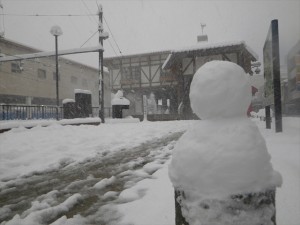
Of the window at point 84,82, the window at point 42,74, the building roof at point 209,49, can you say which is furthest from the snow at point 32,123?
the window at point 84,82

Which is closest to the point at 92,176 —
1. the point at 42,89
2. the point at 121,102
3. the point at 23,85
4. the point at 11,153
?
the point at 11,153

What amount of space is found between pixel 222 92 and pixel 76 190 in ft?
7.36

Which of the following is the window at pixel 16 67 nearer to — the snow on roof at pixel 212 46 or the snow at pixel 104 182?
the snow on roof at pixel 212 46

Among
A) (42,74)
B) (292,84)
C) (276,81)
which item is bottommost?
(276,81)

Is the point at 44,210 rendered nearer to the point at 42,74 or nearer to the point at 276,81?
the point at 276,81

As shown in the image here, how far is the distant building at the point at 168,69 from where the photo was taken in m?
14.9

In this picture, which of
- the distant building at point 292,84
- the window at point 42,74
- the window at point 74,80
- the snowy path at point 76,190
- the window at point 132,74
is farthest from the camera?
the distant building at point 292,84

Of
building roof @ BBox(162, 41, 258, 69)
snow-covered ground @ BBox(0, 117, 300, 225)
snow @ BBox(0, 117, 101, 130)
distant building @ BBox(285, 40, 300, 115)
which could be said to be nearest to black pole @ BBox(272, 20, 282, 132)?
snow-covered ground @ BBox(0, 117, 300, 225)

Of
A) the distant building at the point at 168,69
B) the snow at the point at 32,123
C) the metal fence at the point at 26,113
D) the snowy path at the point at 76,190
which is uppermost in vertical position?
the distant building at the point at 168,69

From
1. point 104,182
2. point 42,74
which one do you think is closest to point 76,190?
point 104,182

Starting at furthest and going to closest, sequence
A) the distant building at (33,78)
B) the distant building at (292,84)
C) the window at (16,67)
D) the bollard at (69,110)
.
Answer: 1. the distant building at (292,84)
2. the window at (16,67)
3. the distant building at (33,78)
4. the bollard at (69,110)

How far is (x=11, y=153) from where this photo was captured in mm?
4652

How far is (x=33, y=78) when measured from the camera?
22.3m

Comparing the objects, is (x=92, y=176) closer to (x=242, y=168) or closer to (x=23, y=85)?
(x=242, y=168)
